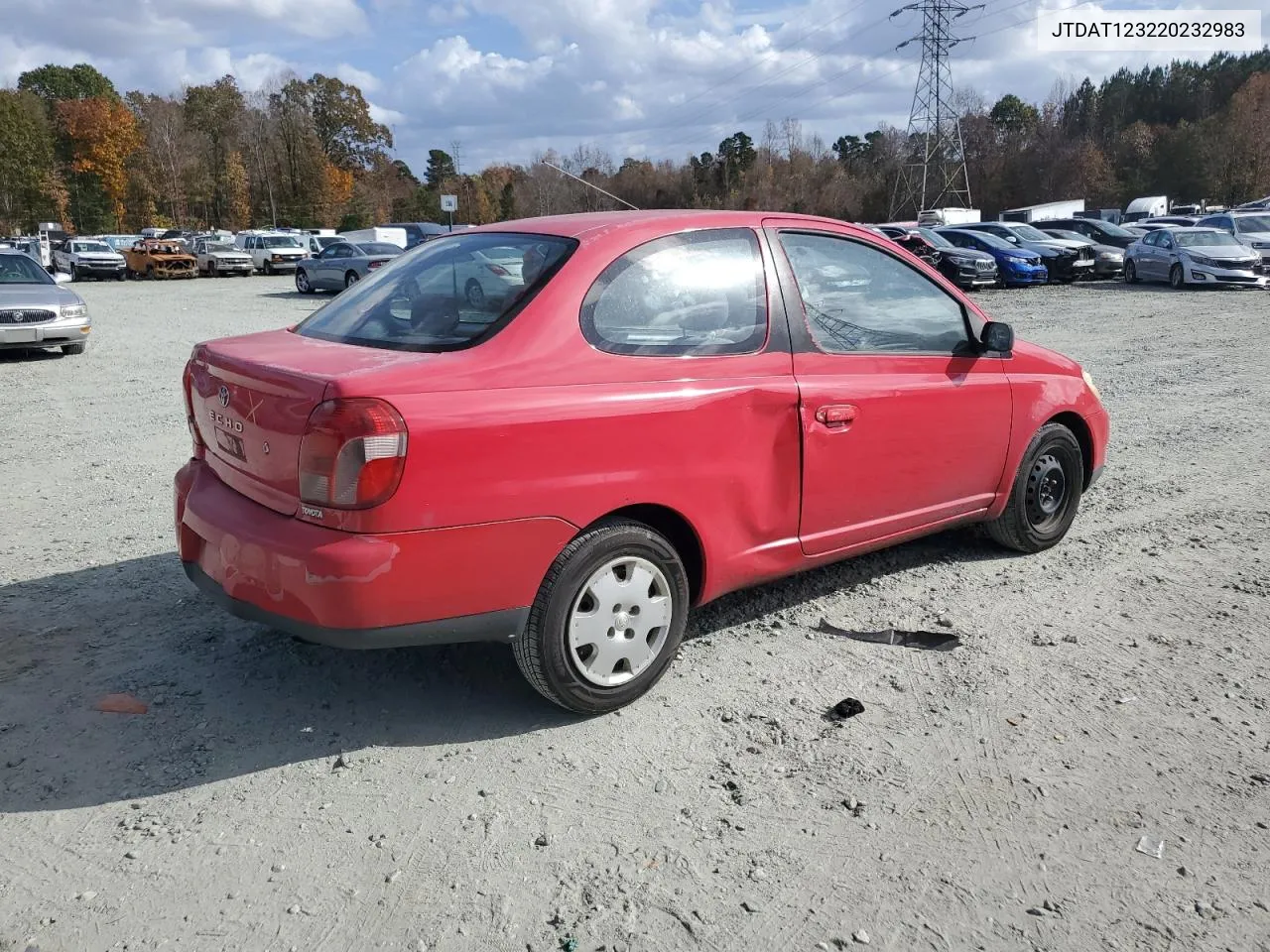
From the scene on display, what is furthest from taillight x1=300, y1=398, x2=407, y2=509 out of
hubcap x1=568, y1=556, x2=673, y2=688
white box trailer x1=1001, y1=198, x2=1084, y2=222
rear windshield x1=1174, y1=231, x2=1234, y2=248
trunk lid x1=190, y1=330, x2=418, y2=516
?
white box trailer x1=1001, y1=198, x2=1084, y2=222

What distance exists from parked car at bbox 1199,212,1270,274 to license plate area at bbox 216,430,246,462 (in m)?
26.9

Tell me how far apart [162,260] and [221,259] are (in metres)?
2.64

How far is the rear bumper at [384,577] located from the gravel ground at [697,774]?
49 cm

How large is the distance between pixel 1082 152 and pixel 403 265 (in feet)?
247

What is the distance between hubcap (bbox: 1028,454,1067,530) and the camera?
5.36m

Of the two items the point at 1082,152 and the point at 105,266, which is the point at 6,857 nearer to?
the point at 105,266

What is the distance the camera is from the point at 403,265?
14.2 ft

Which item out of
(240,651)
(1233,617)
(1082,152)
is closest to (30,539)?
(240,651)

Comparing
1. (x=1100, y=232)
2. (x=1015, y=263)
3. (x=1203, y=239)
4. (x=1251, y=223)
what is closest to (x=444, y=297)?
(x=1015, y=263)

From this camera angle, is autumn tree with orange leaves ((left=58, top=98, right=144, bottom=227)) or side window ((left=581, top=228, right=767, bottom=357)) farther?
autumn tree with orange leaves ((left=58, top=98, right=144, bottom=227))

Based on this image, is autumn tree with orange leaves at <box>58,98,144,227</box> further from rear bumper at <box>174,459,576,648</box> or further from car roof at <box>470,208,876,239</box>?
rear bumper at <box>174,459,576,648</box>

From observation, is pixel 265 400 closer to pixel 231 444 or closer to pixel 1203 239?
pixel 231 444

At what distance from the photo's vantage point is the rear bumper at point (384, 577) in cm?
319

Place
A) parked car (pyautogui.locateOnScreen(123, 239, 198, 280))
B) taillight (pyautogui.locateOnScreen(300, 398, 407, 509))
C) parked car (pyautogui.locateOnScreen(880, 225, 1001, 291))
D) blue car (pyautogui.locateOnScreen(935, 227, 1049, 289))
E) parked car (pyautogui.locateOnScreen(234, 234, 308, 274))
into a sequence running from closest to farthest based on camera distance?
taillight (pyautogui.locateOnScreen(300, 398, 407, 509))
parked car (pyautogui.locateOnScreen(880, 225, 1001, 291))
blue car (pyautogui.locateOnScreen(935, 227, 1049, 289))
parked car (pyautogui.locateOnScreen(234, 234, 308, 274))
parked car (pyautogui.locateOnScreen(123, 239, 198, 280))
